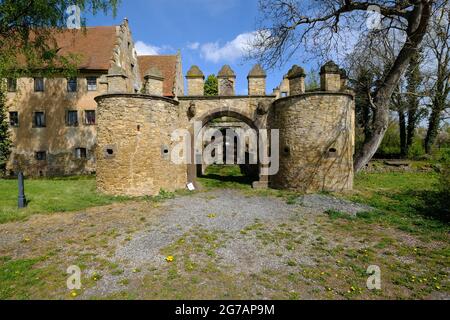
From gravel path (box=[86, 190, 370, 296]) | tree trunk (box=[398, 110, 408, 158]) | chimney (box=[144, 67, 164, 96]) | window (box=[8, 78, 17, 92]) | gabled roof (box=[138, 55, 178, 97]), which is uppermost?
gabled roof (box=[138, 55, 178, 97])

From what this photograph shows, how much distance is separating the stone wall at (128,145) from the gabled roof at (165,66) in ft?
40.5

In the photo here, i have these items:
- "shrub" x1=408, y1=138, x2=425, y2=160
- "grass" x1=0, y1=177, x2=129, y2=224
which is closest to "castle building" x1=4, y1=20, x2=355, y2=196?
"grass" x1=0, y1=177, x2=129, y2=224

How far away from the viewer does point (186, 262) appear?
200 inches

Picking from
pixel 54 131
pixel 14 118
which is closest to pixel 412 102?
pixel 54 131

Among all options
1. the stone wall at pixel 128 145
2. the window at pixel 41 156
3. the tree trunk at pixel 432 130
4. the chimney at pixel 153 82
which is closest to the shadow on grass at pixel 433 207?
the stone wall at pixel 128 145

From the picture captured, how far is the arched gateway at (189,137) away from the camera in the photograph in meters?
10.7

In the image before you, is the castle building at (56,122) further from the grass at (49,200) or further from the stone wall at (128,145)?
the stone wall at (128,145)

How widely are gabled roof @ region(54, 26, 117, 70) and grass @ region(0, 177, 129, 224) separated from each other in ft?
36.7

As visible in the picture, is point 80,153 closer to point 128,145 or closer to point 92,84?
point 92,84

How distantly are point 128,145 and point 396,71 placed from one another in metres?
11.0

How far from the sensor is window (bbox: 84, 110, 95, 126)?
63.9ft

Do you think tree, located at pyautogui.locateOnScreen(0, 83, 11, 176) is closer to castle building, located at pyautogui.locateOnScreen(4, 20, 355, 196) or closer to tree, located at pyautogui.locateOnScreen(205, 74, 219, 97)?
castle building, located at pyautogui.locateOnScreen(4, 20, 355, 196)
